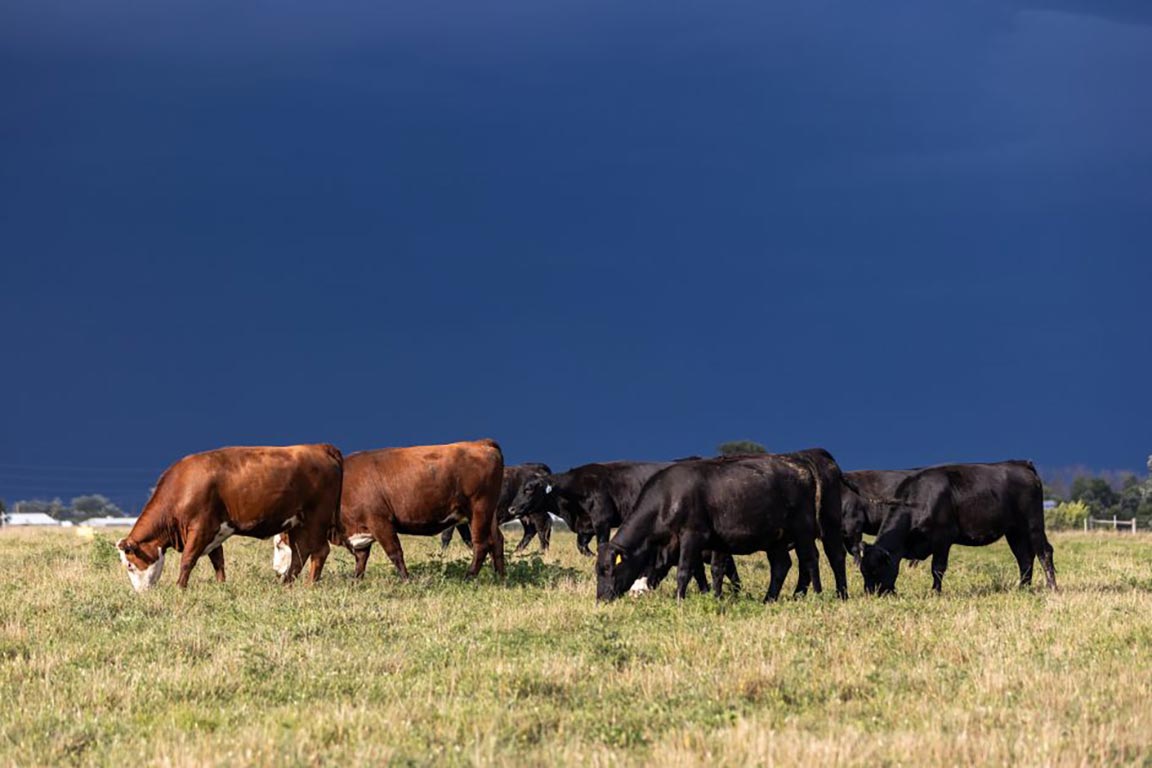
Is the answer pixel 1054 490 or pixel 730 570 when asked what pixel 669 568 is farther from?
pixel 1054 490

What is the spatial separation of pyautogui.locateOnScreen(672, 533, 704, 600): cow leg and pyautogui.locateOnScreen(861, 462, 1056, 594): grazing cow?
390 centimetres

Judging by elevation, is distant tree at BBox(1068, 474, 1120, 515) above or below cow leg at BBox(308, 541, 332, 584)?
above

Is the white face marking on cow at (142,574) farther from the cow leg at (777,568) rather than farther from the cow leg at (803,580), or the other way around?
the cow leg at (803,580)

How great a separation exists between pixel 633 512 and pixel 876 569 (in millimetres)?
3982

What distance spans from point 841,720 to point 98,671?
6004mm

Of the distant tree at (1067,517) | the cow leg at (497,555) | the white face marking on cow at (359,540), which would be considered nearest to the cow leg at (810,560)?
the cow leg at (497,555)

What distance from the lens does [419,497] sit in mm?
19781

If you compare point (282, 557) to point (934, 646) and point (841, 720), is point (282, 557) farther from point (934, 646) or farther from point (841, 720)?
point (841, 720)

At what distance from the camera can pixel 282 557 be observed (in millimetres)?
20328

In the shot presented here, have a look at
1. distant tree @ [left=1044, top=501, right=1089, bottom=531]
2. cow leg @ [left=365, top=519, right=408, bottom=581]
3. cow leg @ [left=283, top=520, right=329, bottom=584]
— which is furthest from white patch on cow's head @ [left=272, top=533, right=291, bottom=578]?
distant tree @ [left=1044, top=501, right=1089, bottom=531]

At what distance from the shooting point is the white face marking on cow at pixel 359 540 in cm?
1994

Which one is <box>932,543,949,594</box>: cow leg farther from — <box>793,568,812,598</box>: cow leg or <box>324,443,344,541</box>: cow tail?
<box>324,443,344,541</box>: cow tail

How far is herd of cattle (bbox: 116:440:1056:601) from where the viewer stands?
655 inches

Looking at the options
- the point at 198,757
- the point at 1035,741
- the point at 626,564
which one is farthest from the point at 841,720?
the point at 626,564
